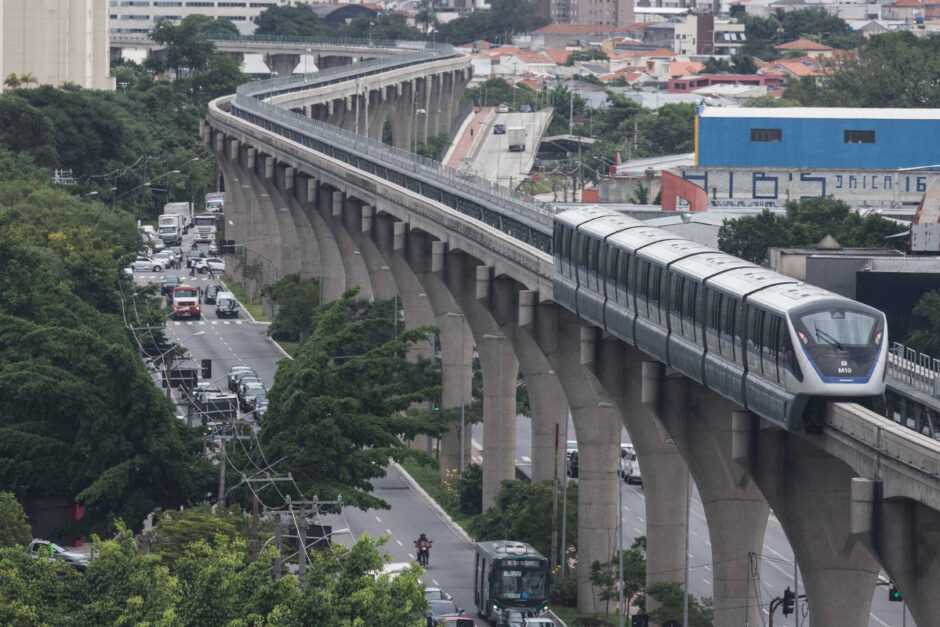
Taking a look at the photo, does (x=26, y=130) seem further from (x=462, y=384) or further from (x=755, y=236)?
(x=462, y=384)

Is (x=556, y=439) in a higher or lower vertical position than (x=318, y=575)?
lower

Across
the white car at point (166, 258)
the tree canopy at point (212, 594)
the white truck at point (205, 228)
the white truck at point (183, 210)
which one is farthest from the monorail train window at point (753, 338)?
the white truck at point (183, 210)

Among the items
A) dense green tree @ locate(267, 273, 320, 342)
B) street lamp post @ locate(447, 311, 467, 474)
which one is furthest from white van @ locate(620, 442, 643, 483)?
dense green tree @ locate(267, 273, 320, 342)

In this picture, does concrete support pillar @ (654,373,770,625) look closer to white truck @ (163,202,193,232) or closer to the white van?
the white van

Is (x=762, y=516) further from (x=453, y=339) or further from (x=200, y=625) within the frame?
(x=453, y=339)

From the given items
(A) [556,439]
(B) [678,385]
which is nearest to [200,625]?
(B) [678,385]

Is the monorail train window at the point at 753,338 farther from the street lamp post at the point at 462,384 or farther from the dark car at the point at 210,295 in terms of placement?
the dark car at the point at 210,295

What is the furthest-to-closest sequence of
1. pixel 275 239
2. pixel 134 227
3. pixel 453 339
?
pixel 275 239 → pixel 134 227 → pixel 453 339

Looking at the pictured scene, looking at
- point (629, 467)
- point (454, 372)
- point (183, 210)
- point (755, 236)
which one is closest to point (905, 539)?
point (629, 467)
